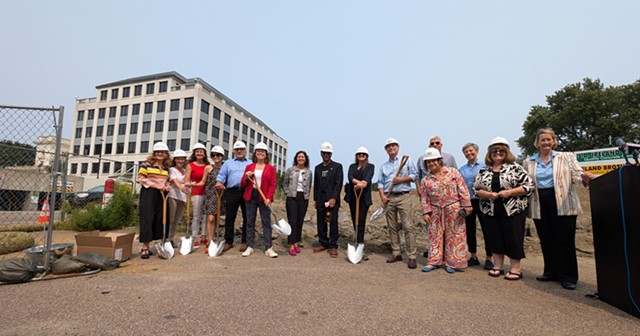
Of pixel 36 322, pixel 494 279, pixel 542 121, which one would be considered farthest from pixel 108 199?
pixel 542 121

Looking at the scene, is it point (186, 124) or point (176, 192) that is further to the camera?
point (186, 124)

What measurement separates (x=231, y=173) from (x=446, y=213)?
3778mm

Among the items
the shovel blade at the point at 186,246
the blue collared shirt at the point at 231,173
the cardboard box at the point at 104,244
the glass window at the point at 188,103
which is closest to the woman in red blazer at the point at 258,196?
the blue collared shirt at the point at 231,173

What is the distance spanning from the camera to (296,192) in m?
5.76

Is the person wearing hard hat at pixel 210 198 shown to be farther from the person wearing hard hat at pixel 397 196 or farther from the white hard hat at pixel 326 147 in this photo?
the person wearing hard hat at pixel 397 196

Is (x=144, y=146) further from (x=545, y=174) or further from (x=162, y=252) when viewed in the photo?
(x=545, y=174)

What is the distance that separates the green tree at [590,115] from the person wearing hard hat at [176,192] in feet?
102

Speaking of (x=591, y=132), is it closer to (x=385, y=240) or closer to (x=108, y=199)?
(x=385, y=240)

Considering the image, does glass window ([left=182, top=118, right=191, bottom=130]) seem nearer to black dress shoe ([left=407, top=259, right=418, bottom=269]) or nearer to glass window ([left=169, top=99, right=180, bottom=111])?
glass window ([left=169, top=99, right=180, bottom=111])

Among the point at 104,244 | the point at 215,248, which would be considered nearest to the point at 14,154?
the point at 104,244

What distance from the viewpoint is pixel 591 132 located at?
26.8 meters

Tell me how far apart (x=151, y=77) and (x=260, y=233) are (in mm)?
48334

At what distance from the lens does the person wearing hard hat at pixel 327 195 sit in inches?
224

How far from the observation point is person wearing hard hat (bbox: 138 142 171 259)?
16.7ft
